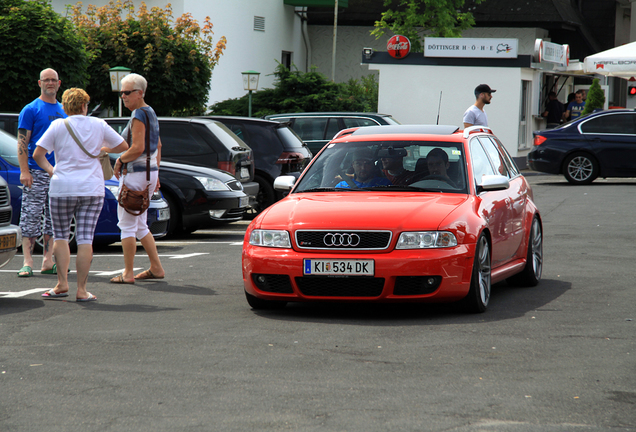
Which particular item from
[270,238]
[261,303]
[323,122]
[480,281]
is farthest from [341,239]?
[323,122]

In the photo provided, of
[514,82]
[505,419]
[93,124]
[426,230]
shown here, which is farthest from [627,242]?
[514,82]

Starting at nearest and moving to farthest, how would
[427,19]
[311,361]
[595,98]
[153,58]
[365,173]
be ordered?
1. [311,361]
2. [365,173]
3. [153,58]
4. [595,98]
5. [427,19]

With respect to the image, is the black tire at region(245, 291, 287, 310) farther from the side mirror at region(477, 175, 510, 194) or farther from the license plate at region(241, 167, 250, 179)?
the license plate at region(241, 167, 250, 179)

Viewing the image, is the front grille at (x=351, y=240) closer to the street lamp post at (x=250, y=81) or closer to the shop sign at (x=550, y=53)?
the street lamp post at (x=250, y=81)

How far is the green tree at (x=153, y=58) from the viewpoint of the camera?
88.5 feet

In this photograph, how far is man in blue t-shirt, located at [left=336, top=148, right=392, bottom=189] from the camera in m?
7.55

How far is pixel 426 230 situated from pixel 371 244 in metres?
0.40

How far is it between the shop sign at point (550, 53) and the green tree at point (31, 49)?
46.0 ft

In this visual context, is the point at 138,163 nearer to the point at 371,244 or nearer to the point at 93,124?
the point at 93,124

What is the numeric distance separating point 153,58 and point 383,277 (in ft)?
71.0

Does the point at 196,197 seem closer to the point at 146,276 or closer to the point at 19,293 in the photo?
the point at 146,276

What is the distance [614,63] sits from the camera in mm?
26125

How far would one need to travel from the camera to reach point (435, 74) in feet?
95.5

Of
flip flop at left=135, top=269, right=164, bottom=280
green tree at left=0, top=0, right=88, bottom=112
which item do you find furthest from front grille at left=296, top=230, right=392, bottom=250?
green tree at left=0, top=0, right=88, bottom=112
